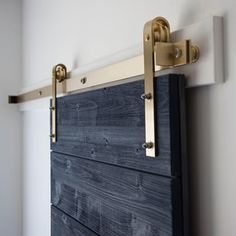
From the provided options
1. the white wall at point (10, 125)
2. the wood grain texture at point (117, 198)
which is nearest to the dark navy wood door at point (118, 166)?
the wood grain texture at point (117, 198)

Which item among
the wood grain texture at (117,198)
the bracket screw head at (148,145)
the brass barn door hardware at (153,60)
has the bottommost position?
the wood grain texture at (117,198)

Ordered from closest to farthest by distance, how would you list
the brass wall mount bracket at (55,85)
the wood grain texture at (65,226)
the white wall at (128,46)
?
the white wall at (128,46) < the wood grain texture at (65,226) < the brass wall mount bracket at (55,85)

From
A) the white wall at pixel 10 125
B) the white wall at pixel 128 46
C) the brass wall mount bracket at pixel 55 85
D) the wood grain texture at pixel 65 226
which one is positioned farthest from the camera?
the white wall at pixel 10 125

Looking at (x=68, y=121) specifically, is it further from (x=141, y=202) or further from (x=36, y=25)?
(x=36, y=25)

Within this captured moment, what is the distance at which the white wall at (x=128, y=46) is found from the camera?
445 millimetres

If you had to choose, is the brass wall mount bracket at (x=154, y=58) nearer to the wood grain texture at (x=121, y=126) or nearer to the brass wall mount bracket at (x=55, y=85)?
the wood grain texture at (x=121, y=126)

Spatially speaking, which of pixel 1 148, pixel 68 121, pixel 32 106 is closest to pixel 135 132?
pixel 68 121

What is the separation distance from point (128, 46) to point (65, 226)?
1.58 ft

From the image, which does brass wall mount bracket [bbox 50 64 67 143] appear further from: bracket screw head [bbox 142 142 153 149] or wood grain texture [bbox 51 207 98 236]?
bracket screw head [bbox 142 142 153 149]

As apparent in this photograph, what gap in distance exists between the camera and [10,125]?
4.98 feet

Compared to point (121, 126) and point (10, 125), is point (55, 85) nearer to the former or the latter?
point (121, 126)

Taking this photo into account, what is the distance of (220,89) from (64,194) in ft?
1.80

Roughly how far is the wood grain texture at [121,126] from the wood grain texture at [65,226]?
16 centimetres

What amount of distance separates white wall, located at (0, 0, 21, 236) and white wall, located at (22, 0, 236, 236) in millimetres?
162
